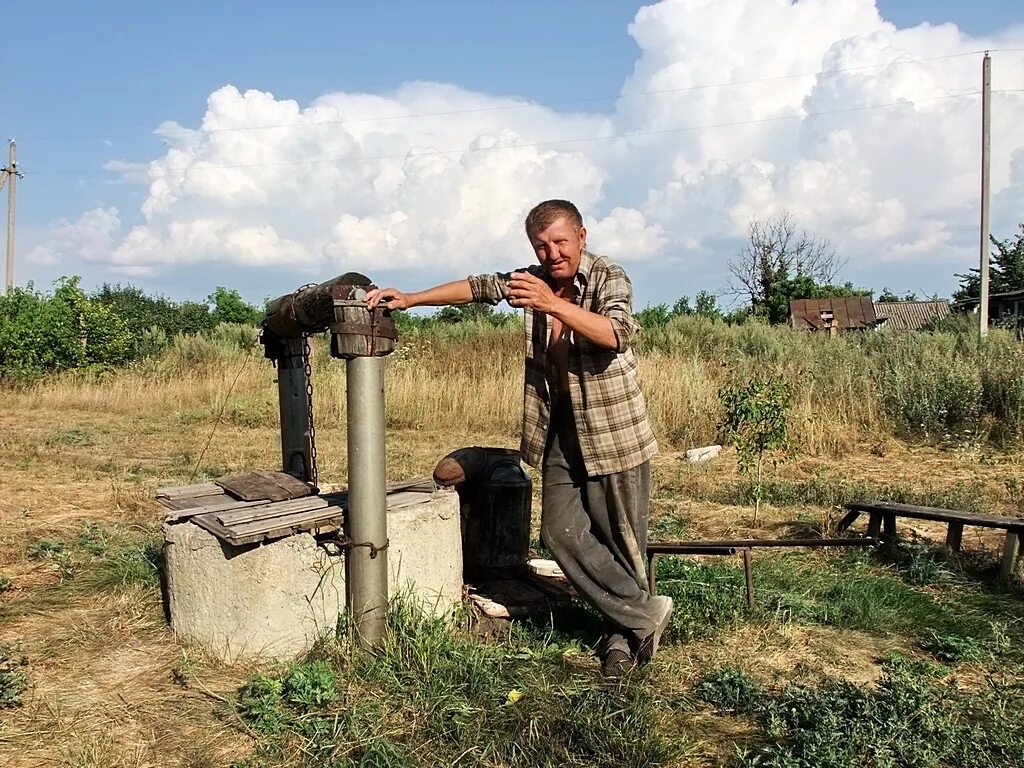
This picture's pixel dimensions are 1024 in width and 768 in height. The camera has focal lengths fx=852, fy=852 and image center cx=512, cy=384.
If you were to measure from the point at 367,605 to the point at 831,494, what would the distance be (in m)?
5.49

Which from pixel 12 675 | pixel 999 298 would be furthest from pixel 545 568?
pixel 999 298

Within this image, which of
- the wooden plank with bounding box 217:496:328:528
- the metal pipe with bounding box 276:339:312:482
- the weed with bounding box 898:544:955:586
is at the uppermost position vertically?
the metal pipe with bounding box 276:339:312:482

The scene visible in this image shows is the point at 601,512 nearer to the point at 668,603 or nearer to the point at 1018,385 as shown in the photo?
the point at 668,603

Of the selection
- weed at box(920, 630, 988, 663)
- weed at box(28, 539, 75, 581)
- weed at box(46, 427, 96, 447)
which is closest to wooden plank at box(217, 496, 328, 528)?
weed at box(28, 539, 75, 581)

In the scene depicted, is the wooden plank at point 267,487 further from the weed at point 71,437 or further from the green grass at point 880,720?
the weed at point 71,437

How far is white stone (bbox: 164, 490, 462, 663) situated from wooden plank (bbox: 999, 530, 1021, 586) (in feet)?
11.7

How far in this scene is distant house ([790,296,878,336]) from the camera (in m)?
25.5

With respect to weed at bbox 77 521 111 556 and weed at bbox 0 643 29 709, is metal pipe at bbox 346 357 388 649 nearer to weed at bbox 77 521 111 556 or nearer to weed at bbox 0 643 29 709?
weed at bbox 0 643 29 709

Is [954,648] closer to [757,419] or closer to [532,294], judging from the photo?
[532,294]

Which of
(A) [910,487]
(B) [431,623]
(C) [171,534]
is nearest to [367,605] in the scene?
(B) [431,623]

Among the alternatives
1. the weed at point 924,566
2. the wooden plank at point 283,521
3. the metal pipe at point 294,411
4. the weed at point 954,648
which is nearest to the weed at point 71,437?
the metal pipe at point 294,411

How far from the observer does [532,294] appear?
3168 mm

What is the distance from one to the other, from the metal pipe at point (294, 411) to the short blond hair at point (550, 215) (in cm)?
164

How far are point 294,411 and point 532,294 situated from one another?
2037 millimetres
